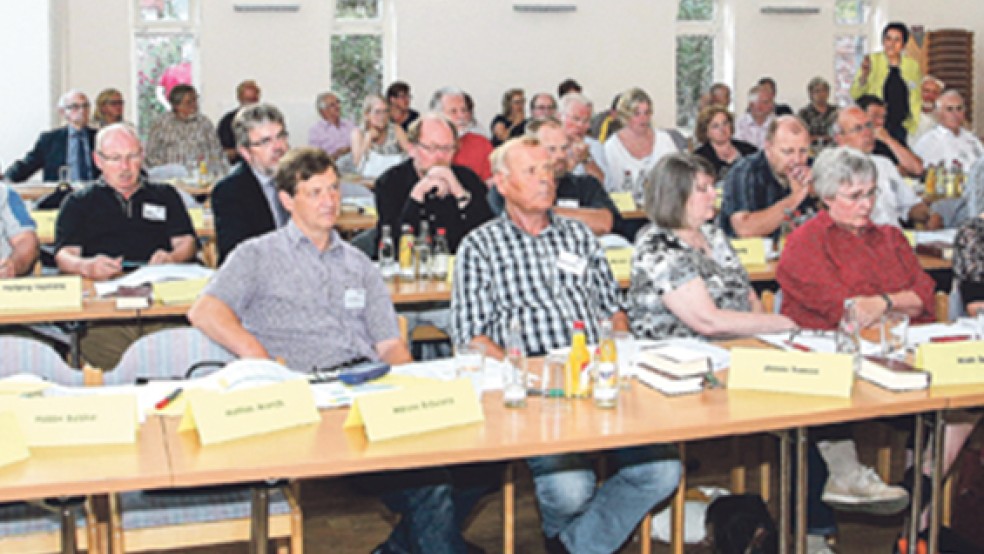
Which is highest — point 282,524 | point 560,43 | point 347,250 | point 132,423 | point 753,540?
point 560,43

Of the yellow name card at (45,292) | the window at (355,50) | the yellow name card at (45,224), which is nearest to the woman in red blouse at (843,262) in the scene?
the yellow name card at (45,292)

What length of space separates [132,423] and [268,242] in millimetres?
1300

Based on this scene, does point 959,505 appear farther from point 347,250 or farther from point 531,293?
point 347,250

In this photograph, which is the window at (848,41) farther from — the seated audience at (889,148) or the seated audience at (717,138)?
the seated audience at (717,138)

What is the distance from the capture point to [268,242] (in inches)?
150

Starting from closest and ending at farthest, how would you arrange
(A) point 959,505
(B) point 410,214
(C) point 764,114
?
(A) point 959,505, (B) point 410,214, (C) point 764,114

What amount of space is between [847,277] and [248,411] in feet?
7.90

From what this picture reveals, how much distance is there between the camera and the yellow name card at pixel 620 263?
16.2ft

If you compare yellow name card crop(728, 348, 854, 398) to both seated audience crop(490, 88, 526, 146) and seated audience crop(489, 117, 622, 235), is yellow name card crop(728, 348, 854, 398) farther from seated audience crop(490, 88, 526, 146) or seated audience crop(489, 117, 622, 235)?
seated audience crop(490, 88, 526, 146)

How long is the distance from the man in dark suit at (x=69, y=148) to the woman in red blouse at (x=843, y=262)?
7.17m

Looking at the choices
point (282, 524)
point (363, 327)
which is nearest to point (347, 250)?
point (363, 327)

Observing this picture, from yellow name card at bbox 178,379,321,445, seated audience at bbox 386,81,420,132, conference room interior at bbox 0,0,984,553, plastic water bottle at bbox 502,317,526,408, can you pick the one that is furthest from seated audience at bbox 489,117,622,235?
conference room interior at bbox 0,0,984,553

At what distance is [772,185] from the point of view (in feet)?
19.2

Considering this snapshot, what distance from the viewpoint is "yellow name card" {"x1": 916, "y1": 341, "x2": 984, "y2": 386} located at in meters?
3.12
